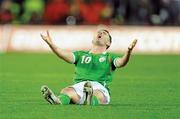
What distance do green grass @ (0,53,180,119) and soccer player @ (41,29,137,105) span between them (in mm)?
225

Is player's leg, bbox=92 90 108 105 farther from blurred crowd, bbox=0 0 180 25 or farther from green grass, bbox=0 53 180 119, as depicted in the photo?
blurred crowd, bbox=0 0 180 25

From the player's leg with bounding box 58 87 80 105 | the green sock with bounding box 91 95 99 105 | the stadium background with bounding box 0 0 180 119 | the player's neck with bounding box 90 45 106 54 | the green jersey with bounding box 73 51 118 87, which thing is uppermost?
the player's neck with bounding box 90 45 106 54

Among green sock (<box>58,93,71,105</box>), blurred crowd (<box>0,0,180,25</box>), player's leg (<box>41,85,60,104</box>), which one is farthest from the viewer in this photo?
blurred crowd (<box>0,0,180,25</box>)

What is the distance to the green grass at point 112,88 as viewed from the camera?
13.3 metres

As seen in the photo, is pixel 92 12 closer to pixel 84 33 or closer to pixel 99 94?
pixel 84 33

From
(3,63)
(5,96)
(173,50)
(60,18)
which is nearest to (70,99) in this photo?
(5,96)

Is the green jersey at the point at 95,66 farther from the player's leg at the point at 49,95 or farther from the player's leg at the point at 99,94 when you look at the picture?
the player's leg at the point at 49,95

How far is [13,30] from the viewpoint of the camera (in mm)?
34312

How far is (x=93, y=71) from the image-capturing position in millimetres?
14680

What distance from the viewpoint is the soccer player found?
564 inches

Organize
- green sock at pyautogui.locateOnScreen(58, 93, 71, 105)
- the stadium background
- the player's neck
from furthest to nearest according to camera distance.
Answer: the stadium background, the player's neck, green sock at pyautogui.locateOnScreen(58, 93, 71, 105)

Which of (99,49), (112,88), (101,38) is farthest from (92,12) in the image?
(101,38)

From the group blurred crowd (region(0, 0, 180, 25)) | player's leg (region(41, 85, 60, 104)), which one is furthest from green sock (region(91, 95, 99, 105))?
blurred crowd (region(0, 0, 180, 25))

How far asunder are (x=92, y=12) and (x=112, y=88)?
17389mm
